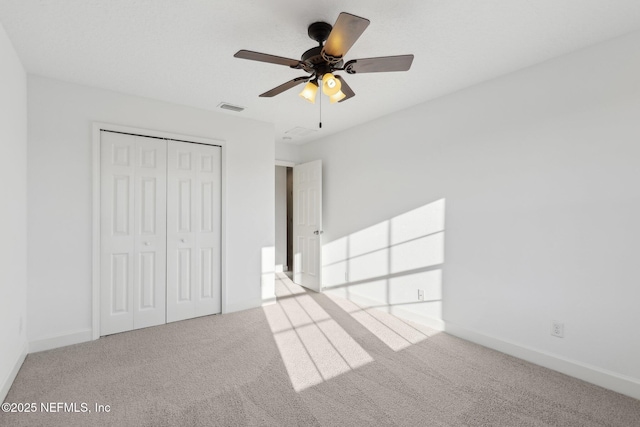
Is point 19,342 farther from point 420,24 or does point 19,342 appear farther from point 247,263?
point 420,24

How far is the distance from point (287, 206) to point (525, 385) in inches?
214

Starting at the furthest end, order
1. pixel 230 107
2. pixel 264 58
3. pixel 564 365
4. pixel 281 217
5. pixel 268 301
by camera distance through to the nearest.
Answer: pixel 281 217 → pixel 268 301 → pixel 230 107 → pixel 564 365 → pixel 264 58

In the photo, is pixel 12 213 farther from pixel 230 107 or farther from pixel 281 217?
pixel 281 217

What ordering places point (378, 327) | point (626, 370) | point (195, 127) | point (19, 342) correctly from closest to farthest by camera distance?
point (626, 370) → point (19, 342) → point (378, 327) → point (195, 127)

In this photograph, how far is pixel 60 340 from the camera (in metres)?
2.97

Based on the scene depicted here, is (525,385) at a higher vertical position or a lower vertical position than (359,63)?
lower

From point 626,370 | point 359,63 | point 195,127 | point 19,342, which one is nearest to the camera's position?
point 359,63

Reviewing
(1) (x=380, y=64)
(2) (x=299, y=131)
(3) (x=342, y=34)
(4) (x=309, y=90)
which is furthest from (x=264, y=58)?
(2) (x=299, y=131)

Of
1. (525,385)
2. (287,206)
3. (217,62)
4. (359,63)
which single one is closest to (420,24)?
(359,63)

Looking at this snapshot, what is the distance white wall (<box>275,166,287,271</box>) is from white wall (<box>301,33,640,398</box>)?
3060 mm

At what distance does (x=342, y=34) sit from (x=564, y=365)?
3.00 m

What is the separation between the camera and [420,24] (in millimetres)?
2145

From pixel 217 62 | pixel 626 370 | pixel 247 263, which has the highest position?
pixel 217 62

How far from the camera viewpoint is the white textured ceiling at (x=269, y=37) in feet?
6.46
